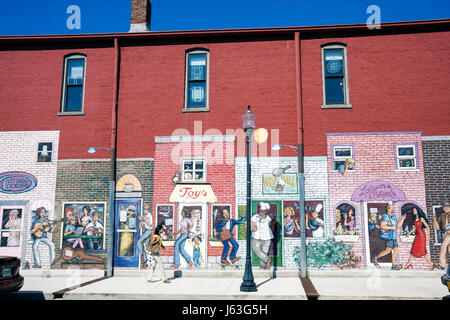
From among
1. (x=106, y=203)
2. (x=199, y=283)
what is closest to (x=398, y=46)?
(x=199, y=283)

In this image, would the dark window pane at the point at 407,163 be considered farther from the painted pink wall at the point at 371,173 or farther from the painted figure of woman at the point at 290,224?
the painted figure of woman at the point at 290,224

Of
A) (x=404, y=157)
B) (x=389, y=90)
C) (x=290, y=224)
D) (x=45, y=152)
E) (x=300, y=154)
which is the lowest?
(x=290, y=224)

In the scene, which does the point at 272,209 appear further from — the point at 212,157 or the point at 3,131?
the point at 3,131

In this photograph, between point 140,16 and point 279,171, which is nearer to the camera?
point 279,171

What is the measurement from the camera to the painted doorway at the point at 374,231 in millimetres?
11711

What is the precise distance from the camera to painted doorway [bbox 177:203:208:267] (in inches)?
480

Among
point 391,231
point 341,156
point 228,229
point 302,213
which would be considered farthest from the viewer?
point 341,156

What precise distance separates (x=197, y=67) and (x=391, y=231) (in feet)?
27.9

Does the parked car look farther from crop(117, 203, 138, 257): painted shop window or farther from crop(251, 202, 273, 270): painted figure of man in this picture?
crop(251, 202, 273, 270): painted figure of man

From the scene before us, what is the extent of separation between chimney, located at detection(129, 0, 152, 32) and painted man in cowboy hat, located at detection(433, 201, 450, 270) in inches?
473

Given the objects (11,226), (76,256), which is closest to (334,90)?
(76,256)

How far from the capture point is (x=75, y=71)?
1348cm

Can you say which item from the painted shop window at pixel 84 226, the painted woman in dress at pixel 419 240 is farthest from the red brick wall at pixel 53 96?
the painted woman in dress at pixel 419 240

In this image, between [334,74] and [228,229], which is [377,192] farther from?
[228,229]
